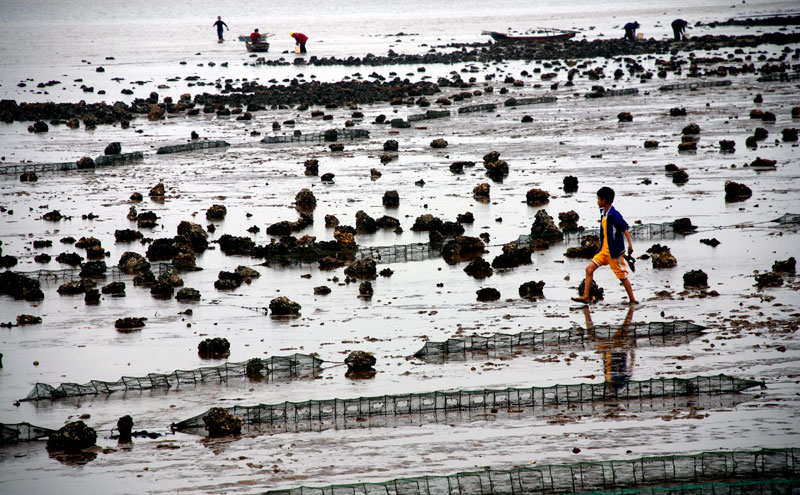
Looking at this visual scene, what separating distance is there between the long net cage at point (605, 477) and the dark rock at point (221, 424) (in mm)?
2062

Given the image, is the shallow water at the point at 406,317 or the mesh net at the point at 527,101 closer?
the shallow water at the point at 406,317

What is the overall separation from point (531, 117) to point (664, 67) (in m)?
24.9

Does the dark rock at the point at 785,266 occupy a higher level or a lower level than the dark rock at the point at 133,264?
lower

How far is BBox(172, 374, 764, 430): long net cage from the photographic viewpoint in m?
11.1

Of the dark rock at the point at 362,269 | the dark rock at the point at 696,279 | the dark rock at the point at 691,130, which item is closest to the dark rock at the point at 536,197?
the dark rock at the point at 362,269

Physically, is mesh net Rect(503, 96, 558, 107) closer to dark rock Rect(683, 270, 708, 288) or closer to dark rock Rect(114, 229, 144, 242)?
dark rock Rect(114, 229, 144, 242)

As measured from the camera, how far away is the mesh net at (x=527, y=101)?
148 feet

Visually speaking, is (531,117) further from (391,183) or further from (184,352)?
(184,352)

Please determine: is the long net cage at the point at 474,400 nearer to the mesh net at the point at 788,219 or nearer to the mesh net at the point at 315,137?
the mesh net at the point at 788,219

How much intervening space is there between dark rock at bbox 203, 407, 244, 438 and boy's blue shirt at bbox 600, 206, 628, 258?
281 inches

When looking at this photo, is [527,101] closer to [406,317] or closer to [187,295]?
[187,295]

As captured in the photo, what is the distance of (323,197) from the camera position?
25.7 metres

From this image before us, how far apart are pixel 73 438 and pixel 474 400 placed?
4913mm

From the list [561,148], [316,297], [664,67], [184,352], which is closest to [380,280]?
[316,297]
